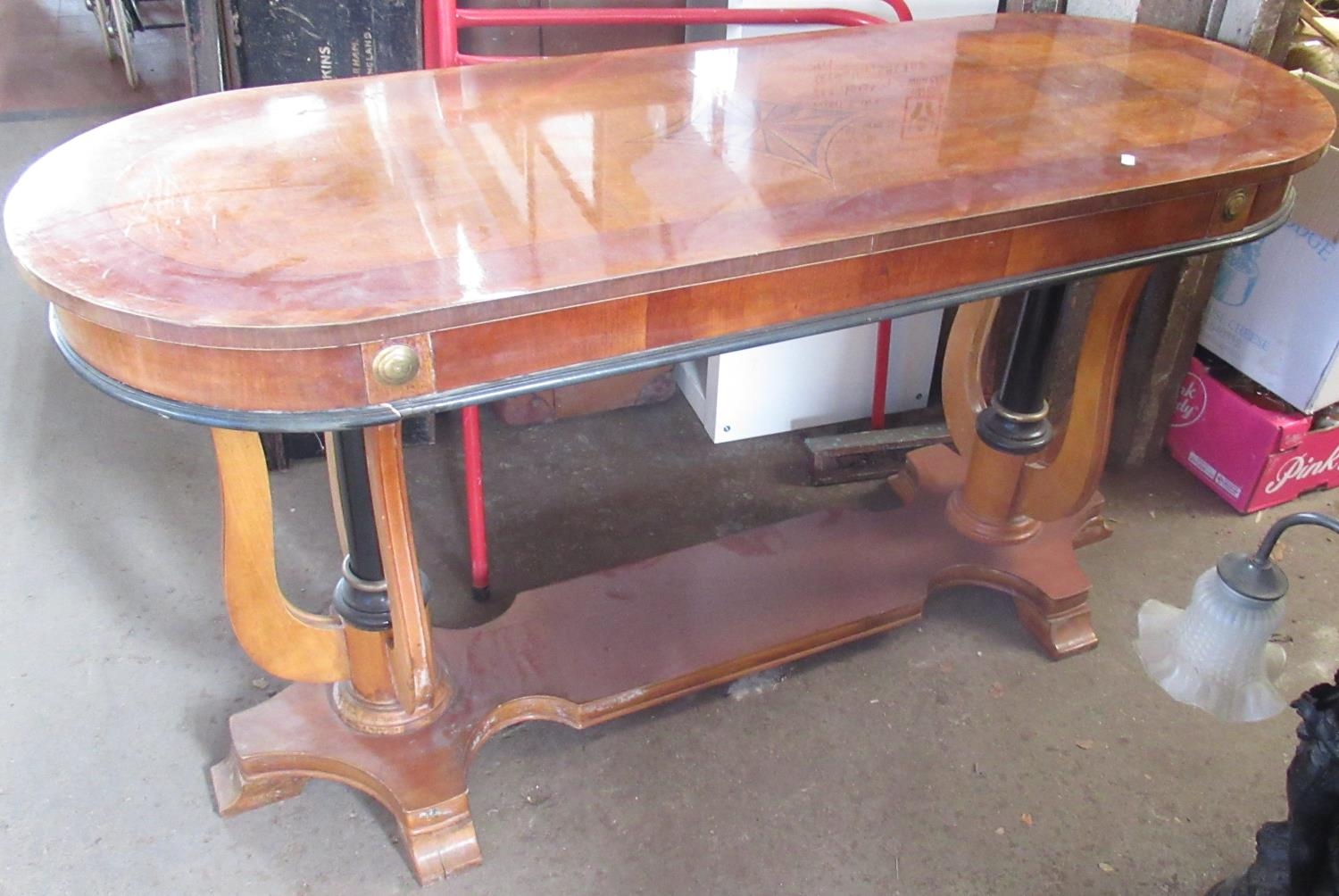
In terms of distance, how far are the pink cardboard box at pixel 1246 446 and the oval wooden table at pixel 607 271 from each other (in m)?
0.53

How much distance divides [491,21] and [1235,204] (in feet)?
3.68

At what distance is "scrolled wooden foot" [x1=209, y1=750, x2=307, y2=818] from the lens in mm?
1640

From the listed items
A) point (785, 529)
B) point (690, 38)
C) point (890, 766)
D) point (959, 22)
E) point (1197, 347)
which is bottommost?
point (890, 766)

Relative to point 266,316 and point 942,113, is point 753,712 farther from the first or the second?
point 266,316

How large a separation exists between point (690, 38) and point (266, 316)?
163 centimetres

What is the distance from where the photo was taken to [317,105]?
1402 millimetres

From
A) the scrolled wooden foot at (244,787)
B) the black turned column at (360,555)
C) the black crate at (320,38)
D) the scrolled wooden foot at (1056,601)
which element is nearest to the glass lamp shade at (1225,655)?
the scrolled wooden foot at (1056,601)

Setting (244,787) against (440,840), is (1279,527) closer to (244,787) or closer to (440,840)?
(440,840)

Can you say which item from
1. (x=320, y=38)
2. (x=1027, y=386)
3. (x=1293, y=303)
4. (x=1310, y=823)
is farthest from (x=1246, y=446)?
(x=320, y=38)

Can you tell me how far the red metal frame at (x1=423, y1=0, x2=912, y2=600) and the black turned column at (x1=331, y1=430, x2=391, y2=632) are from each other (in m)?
0.36

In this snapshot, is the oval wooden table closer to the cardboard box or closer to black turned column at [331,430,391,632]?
black turned column at [331,430,391,632]

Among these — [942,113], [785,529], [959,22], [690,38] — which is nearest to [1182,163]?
[942,113]

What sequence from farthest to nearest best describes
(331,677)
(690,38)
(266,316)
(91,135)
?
(690,38) < (331,677) < (91,135) < (266,316)

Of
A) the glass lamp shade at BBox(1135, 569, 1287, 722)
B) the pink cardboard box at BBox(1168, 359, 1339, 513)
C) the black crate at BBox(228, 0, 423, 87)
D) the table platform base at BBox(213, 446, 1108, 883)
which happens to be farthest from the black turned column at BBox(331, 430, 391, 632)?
the pink cardboard box at BBox(1168, 359, 1339, 513)
